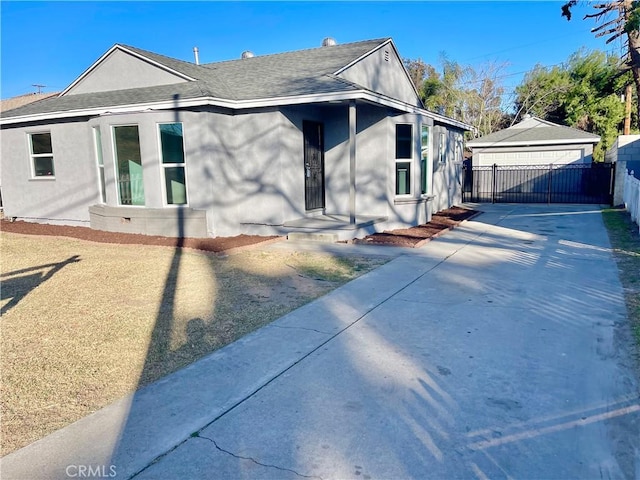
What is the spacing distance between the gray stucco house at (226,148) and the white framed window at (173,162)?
0.09 feet

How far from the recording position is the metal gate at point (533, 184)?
21.7 metres

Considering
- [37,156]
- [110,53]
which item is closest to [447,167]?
[110,53]

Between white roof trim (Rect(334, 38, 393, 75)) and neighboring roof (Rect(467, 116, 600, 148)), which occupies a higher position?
white roof trim (Rect(334, 38, 393, 75))

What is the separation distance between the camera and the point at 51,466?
2768 millimetres

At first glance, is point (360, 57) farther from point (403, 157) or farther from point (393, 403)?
point (393, 403)

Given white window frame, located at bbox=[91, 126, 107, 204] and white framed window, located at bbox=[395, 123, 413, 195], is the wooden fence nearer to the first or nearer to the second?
white framed window, located at bbox=[395, 123, 413, 195]

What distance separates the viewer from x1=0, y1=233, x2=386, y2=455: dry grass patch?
372cm

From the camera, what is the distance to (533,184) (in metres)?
23.7

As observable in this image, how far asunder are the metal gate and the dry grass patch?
16312 mm

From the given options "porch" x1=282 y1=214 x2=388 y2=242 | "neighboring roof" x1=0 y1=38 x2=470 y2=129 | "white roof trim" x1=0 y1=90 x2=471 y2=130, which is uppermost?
"neighboring roof" x1=0 y1=38 x2=470 y2=129

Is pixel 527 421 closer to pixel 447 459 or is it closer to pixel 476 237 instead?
pixel 447 459

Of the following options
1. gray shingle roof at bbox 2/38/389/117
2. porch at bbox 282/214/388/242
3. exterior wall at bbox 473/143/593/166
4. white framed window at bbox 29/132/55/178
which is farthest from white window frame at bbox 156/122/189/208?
exterior wall at bbox 473/143/593/166

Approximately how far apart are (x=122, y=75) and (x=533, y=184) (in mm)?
19777

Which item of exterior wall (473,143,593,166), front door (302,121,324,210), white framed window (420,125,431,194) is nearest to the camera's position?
front door (302,121,324,210)
